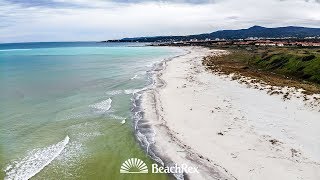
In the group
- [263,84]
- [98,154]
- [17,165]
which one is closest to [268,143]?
[98,154]

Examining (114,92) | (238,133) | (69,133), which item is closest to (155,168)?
(238,133)

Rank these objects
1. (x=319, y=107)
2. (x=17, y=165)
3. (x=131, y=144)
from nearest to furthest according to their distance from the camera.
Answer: (x=17, y=165)
(x=131, y=144)
(x=319, y=107)

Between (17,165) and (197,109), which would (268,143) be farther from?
(17,165)

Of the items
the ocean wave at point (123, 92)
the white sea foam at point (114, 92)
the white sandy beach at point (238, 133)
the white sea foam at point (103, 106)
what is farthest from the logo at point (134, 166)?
the ocean wave at point (123, 92)

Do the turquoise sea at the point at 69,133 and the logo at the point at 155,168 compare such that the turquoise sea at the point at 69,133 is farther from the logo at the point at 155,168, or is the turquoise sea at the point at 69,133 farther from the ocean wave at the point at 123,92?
the logo at the point at 155,168

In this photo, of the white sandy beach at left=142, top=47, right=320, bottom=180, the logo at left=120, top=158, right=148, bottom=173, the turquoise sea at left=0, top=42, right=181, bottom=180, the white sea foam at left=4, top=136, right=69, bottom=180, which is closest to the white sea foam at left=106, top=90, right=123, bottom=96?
the turquoise sea at left=0, top=42, right=181, bottom=180

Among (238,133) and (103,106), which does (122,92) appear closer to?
(103,106)
